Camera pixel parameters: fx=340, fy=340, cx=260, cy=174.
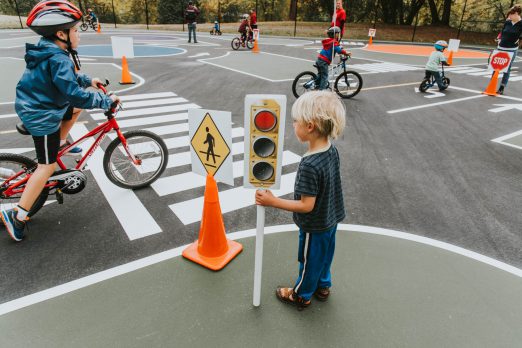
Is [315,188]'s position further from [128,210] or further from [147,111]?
[147,111]

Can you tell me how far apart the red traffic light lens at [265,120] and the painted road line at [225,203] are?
2143 mm

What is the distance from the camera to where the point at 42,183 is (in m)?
3.58

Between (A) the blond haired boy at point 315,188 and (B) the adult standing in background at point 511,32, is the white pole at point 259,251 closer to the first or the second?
(A) the blond haired boy at point 315,188

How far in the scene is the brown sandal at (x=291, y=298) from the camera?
284 centimetres

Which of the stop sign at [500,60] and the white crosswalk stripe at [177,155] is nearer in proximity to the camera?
the white crosswalk stripe at [177,155]

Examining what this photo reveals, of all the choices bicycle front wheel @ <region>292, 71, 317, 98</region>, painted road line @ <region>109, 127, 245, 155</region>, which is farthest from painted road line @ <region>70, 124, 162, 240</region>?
bicycle front wheel @ <region>292, 71, 317, 98</region>

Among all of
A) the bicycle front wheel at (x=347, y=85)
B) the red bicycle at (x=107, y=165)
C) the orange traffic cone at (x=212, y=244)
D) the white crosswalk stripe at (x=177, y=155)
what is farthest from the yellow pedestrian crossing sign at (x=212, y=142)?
the bicycle front wheel at (x=347, y=85)

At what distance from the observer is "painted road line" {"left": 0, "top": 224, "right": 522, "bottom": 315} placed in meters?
2.89

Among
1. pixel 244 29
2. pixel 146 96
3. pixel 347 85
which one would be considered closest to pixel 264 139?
pixel 146 96

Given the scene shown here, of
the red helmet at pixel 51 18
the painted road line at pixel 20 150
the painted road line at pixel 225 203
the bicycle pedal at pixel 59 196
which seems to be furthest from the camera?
the painted road line at pixel 20 150

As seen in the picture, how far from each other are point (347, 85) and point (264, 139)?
27.6 feet

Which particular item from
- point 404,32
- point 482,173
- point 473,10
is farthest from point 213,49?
point 473,10

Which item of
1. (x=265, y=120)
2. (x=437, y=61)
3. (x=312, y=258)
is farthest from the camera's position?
(x=437, y=61)

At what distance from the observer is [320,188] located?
237 cm
